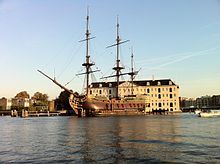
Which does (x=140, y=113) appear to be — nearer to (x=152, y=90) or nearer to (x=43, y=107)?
(x=152, y=90)

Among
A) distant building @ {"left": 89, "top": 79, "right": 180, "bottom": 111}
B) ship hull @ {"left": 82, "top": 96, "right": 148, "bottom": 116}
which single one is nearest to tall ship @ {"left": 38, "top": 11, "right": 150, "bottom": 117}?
ship hull @ {"left": 82, "top": 96, "right": 148, "bottom": 116}

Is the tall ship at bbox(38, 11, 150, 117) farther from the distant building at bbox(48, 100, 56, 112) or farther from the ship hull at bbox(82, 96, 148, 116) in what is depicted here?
the distant building at bbox(48, 100, 56, 112)

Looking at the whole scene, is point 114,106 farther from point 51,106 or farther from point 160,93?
point 51,106

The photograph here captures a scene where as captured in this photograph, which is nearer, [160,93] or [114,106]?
[114,106]

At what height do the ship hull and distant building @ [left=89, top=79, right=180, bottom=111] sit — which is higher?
distant building @ [left=89, top=79, right=180, bottom=111]

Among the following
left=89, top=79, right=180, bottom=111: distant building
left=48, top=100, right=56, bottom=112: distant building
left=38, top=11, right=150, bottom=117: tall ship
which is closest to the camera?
left=38, top=11, right=150, bottom=117: tall ship

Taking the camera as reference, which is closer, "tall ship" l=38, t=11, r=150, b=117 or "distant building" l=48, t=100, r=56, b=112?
"tall ship" l=38, t=11, r=150, b=117

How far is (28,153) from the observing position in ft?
79.6

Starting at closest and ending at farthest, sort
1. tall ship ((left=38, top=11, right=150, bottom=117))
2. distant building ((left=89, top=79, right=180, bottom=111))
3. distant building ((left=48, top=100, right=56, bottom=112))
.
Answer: tall ship ((left=38, top=11, right=150, bottom=117)), distant building ((left=89, top=79, right=180, bottom=111)), distant building ((left=48, top=100, right=56, bottom=112))

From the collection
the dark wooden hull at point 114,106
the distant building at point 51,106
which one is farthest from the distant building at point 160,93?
the dark wooden hull at point 114,106

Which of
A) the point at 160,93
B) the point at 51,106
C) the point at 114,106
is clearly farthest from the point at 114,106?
the point at 51,106

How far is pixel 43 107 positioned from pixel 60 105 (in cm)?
1013

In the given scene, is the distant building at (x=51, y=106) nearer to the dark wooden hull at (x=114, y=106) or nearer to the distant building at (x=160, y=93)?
the distant building at (x=160, y=93)

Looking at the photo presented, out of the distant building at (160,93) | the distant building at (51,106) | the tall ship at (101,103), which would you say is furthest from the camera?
the distant building at (51,106)
